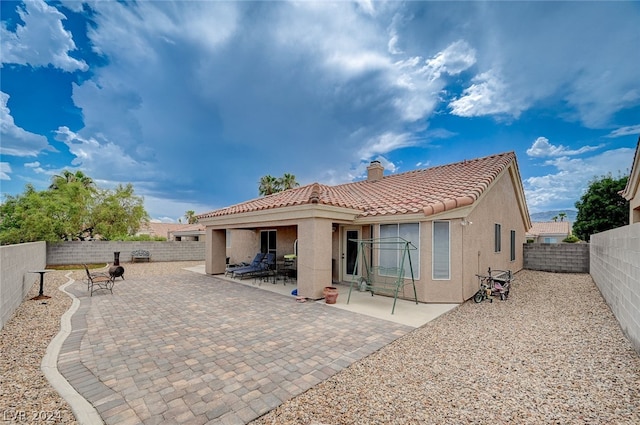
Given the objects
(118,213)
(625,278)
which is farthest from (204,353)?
(118,213)

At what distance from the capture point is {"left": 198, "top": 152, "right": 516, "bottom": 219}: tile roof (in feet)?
30.8

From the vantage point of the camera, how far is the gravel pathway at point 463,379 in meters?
3.41

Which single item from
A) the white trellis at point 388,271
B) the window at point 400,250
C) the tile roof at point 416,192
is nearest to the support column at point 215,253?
the tile roof at point 416,192

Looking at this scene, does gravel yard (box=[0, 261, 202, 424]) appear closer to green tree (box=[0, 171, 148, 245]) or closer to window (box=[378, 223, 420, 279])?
window (box=[378, 223, 420, 279])

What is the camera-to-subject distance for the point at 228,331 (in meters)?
6.46

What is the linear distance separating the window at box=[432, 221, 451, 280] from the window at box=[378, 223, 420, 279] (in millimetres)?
539

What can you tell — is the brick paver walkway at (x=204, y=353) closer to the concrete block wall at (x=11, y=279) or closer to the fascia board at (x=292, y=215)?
the concrete block wall at (x=11, y=279)

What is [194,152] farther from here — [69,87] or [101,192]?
[69,87]

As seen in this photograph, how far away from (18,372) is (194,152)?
24.7 meters

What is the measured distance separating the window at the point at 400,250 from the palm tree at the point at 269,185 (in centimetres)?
2695

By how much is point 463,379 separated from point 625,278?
17.5ft

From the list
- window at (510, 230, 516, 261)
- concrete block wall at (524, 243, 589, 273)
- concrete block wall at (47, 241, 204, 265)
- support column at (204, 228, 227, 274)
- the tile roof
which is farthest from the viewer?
concrete block wall at (47, 241, 204, 265)

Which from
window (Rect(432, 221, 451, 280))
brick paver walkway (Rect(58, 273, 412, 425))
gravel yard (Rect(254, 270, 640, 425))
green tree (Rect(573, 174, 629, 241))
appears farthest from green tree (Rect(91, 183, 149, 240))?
green tree (Rect(573, 174, 629, 241))

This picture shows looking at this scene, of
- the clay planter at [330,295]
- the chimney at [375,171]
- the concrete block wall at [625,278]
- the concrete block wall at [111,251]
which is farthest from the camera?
the concrete block wall at [111,251]
